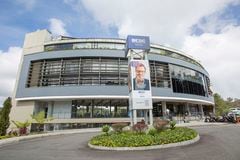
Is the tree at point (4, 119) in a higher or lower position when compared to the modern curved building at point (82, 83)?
lower

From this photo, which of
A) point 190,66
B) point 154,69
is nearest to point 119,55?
point 154,69

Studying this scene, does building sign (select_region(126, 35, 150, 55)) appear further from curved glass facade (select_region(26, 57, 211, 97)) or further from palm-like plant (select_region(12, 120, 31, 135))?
palm-like plant (select_region(12, 120, 31, 135))

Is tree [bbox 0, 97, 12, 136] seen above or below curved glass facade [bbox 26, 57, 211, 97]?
below

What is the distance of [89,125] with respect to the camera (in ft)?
107

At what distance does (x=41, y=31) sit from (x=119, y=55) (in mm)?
17540

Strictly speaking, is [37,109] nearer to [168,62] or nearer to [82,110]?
[82,110]

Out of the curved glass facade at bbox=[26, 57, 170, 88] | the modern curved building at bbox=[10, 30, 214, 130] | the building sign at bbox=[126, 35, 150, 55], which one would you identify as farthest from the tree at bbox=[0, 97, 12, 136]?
the building sign at bbox=[126, 35, 150, 55]

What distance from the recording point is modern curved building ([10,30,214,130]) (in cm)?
3206

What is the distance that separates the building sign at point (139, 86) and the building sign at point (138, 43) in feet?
7.33

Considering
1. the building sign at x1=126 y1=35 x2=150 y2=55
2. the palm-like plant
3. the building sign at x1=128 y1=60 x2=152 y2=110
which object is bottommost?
the palm-like plant

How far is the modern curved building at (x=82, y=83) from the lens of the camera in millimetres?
32062

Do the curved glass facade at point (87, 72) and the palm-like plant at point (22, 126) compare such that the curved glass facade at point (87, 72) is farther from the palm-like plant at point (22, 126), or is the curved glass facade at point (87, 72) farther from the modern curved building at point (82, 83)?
the palm-like plant at point (22, 126)

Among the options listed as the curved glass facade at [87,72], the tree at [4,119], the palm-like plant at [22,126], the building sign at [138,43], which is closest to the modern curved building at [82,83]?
the curved glass facade at [87,72]

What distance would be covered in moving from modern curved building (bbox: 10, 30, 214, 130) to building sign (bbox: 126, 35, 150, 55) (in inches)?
485
